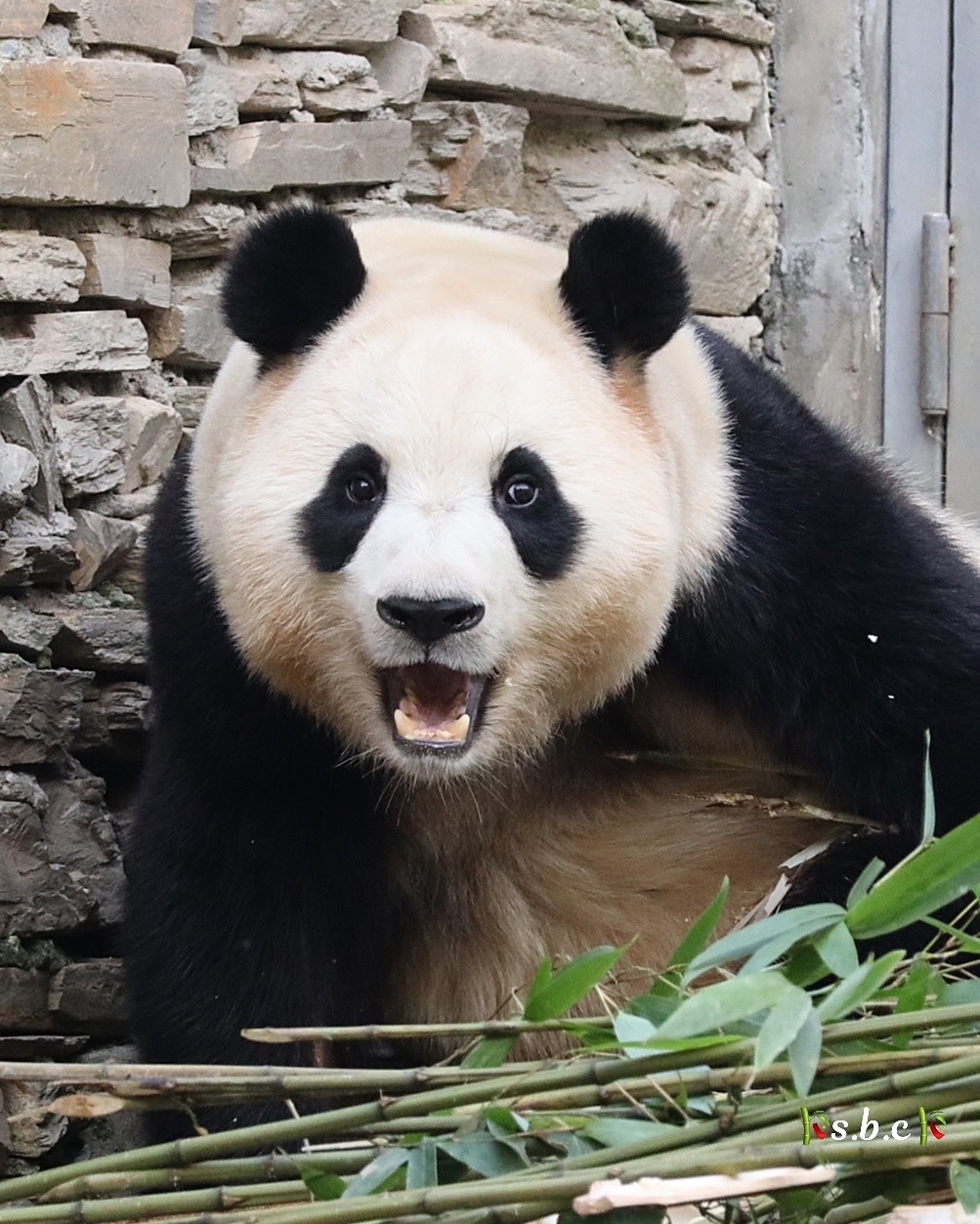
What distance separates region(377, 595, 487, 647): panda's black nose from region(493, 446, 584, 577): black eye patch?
0.58 ft

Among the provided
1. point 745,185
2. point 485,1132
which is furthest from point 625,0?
point 485,1132

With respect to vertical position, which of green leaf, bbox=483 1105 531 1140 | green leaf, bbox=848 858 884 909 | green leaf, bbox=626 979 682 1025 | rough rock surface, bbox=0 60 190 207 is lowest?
green leaf, bbox=483 1105 531 1140

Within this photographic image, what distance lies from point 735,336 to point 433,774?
7.50 ft

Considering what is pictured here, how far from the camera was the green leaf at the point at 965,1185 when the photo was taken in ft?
4.93

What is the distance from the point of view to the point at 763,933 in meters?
1.70

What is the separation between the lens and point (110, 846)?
10.1ft

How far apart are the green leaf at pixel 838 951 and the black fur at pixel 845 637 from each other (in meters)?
0.78

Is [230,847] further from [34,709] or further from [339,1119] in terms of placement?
[339,1119]

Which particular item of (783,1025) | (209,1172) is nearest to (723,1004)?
(783,1025)

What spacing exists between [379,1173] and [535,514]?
0.87 metres

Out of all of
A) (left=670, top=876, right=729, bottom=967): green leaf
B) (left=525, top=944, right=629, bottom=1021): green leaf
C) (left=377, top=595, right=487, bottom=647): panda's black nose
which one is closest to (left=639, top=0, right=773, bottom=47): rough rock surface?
(left=377, top=595, right=487, bottom=647): panda's black nose

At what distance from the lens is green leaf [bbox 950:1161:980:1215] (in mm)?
1503

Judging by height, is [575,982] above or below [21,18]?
below

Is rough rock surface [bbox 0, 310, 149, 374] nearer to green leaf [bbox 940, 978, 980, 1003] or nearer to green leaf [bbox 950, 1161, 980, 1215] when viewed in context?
green leaf [bbox 940, 978, 980, 1003]
